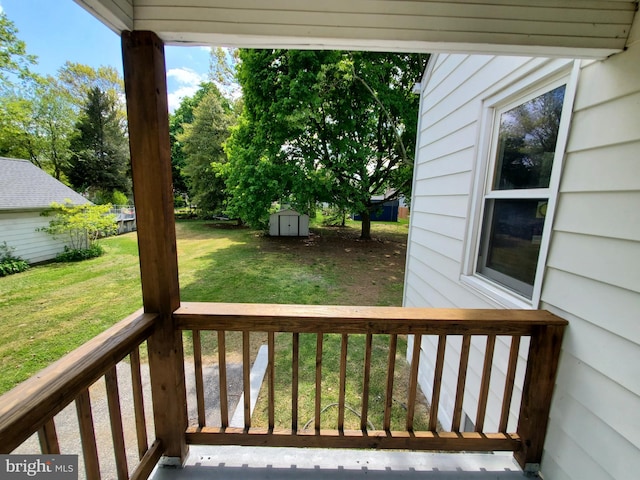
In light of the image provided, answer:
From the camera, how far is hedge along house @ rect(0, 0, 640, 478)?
1.06 meters

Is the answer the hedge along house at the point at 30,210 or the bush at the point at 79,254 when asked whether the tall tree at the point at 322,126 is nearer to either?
the hedge along house at the point at 30,210

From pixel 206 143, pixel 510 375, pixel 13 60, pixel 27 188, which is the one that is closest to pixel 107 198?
pixel 27 188

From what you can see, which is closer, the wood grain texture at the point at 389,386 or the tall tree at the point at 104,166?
the wood grain texture at the point at 389,386

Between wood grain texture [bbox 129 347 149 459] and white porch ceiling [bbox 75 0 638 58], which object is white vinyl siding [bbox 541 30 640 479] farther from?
wood grain texture [bbox 129 347 149 459]

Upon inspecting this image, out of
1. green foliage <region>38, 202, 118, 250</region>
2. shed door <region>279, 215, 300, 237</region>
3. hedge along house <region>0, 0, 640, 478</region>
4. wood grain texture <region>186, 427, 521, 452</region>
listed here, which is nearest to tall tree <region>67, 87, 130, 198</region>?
green foliage <region>38, 202, 118, 250</region>

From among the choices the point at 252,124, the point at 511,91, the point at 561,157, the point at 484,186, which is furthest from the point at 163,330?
the point at 252,124

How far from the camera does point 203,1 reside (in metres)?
1.06

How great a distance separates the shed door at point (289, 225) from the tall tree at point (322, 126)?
3.13m

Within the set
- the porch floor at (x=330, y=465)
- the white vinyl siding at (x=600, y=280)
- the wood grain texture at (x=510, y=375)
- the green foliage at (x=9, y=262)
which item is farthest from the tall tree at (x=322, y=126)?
the porch floor at (x=330, y=465)

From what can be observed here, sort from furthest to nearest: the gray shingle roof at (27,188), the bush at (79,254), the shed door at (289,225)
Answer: the shed door at (289,225) < the bush at (79,254) < the gray shingle roof at (27,188)

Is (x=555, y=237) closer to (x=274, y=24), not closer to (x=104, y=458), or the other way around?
(x=274, y=24)

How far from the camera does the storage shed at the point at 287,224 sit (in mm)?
12270

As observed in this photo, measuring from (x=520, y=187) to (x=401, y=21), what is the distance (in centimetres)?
132

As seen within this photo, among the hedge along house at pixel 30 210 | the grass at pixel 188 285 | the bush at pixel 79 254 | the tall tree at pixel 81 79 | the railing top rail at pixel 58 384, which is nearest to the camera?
the railing top rail at pixel 58 384
